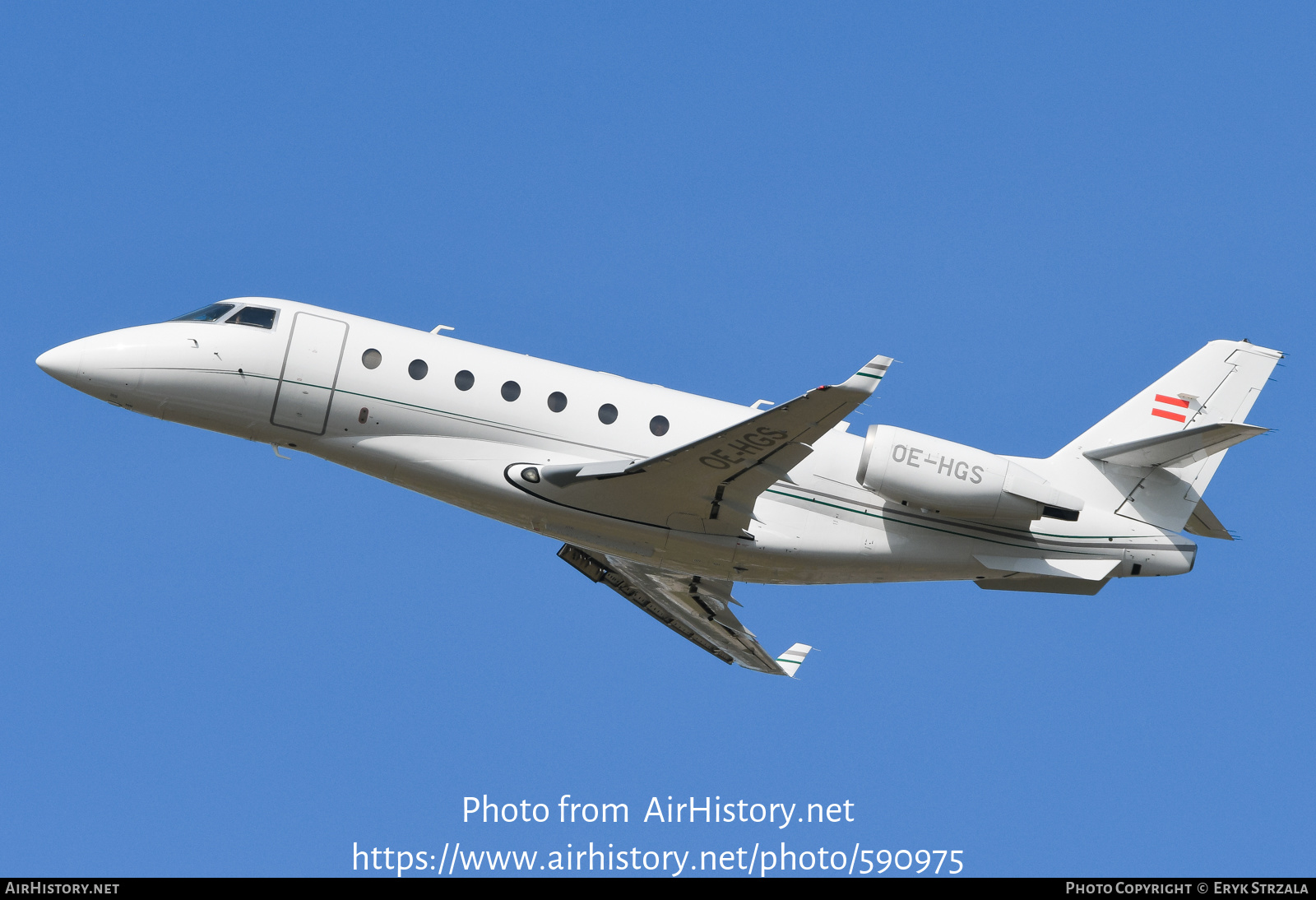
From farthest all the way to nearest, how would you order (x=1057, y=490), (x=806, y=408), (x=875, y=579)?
(x=875, y=579) < (x=1057, y=490) < (x=806, y=408)

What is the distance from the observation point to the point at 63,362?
21047 millimetres

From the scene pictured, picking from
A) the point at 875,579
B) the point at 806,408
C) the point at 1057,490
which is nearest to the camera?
the point at 806,408

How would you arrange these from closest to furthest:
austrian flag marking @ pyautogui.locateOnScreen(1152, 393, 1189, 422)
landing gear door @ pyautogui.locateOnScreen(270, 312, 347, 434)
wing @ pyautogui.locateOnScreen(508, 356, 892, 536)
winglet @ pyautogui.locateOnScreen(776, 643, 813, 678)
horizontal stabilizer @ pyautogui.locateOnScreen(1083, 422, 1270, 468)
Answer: wing @ pyautogui.locateOnScreen(508, 356, 892, 536) < horizontal stabilizer @ pyautogui.locateOnScreen(1083, 422, 1270, 468) < landing gear door @ pyautogui.locateOnScreen(270, 312, 347, 434) < austrian flag marking @ pyautogui.locateOnScreen(1152, 393, 1189, 422) < winglet @ pyautogui.locateOnScreen(776, 643, 813, 678)

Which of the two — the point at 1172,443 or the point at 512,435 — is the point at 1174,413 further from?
the point at 512,435

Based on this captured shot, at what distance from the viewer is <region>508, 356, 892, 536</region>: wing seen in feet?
60.2

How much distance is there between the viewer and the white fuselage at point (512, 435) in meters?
20.6

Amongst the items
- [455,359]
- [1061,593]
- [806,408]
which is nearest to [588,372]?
[455,359]

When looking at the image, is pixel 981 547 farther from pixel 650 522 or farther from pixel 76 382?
pixel 76 382

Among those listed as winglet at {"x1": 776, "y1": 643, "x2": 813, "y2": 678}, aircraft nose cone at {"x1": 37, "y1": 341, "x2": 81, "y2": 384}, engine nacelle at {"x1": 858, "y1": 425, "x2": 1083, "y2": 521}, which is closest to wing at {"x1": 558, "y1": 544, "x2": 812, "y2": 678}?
winglet at {"x1": 776, "y1": 643, "x2": 813, "y2": 678}

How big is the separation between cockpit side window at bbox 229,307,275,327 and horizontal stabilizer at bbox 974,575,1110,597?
12041mm

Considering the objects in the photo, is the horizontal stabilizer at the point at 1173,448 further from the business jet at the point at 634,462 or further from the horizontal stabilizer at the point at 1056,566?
the horizontal stabilizer at the point at 1056,566

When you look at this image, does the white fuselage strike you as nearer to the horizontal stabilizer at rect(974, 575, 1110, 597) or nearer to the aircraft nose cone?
the aircraft nose cone

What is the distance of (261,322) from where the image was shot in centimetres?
2119
